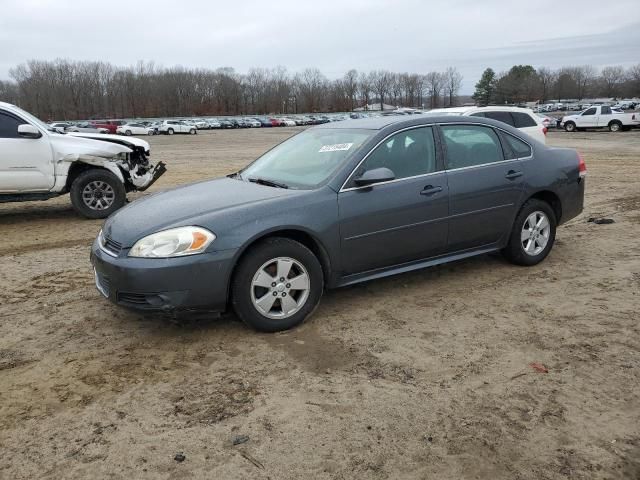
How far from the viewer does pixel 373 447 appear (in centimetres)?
287

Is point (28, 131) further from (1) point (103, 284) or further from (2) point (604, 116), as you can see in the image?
(2) point (604, 116)

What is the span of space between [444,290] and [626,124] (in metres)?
33.5

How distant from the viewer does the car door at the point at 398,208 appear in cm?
454

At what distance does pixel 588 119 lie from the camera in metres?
34.7

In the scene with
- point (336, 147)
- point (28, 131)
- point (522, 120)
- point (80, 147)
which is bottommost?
point (336, 147)

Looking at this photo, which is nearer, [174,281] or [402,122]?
[174,281]

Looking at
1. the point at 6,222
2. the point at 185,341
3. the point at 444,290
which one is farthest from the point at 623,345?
the point at 6,222

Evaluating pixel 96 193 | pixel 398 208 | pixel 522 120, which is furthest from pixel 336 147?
pixel 522 120

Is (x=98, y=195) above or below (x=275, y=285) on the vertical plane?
above

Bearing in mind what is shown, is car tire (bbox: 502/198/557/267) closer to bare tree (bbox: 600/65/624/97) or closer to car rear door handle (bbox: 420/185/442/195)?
car rear door handle (bbox: 420/185/442/195)

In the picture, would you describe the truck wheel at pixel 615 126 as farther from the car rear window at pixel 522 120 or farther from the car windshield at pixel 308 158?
the car windshield at pixel 308 158

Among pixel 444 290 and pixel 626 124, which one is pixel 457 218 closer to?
pixel 444 290

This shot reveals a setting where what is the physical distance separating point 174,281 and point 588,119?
36.1 m

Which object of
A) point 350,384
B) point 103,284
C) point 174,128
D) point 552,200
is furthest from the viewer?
point 174,128
